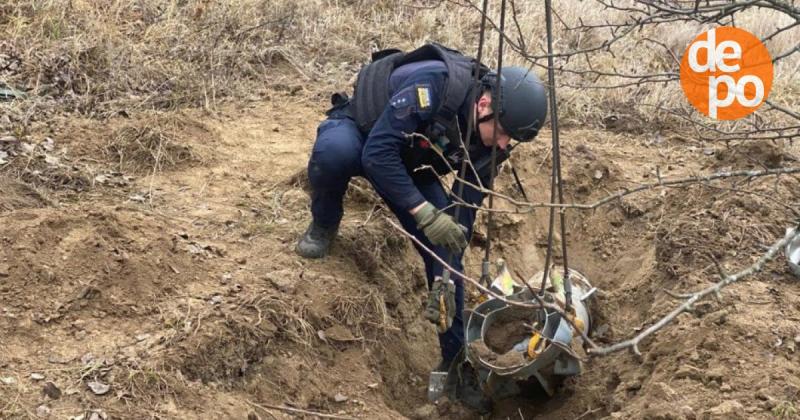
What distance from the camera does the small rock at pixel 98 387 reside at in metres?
3.37

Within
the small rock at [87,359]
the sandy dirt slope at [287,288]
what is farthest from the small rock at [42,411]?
the small rock at [87,359]

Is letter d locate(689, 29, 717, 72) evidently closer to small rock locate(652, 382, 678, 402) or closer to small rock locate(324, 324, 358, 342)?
small rock locate(652, 382, 678, 402)

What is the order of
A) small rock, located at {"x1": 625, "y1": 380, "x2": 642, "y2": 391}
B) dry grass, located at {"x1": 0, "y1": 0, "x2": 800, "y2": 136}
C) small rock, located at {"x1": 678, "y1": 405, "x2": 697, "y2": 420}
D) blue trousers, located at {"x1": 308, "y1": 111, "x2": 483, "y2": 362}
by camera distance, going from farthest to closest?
dry grass, located at {"x1": 0, "y1": 0, "x2": 800, "y2": 136}, blue trousers, located at {"x1": 308, "y1": 111, "x2": 483, "y2": 362}, small rock, located at {"x1": 625, "y1": 380, "x2": 642, "y2": 391}, small rock, located at {"x1": 678, "y1": 405, "x2": 697, "y2": 420}

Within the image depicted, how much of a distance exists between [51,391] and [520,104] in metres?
2.27

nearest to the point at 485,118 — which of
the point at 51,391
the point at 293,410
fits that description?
the point at 293,410

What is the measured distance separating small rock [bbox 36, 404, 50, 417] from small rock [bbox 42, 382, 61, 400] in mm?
62

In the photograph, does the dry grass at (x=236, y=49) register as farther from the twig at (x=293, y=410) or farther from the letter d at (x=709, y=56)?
the twig at (x=293, y=410)

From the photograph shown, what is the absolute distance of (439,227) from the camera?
3.86m

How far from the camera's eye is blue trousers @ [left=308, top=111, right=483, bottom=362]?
13.8 ft

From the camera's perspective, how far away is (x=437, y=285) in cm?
382

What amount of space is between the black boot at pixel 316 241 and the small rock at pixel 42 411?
1680 millimetres

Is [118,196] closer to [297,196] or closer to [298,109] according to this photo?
[297,196]

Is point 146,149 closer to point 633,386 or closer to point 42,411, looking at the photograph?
point 42,411

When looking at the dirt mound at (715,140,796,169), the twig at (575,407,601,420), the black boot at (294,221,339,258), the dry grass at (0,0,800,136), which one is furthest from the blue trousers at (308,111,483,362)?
the dry grass at (0,0,800,136)
